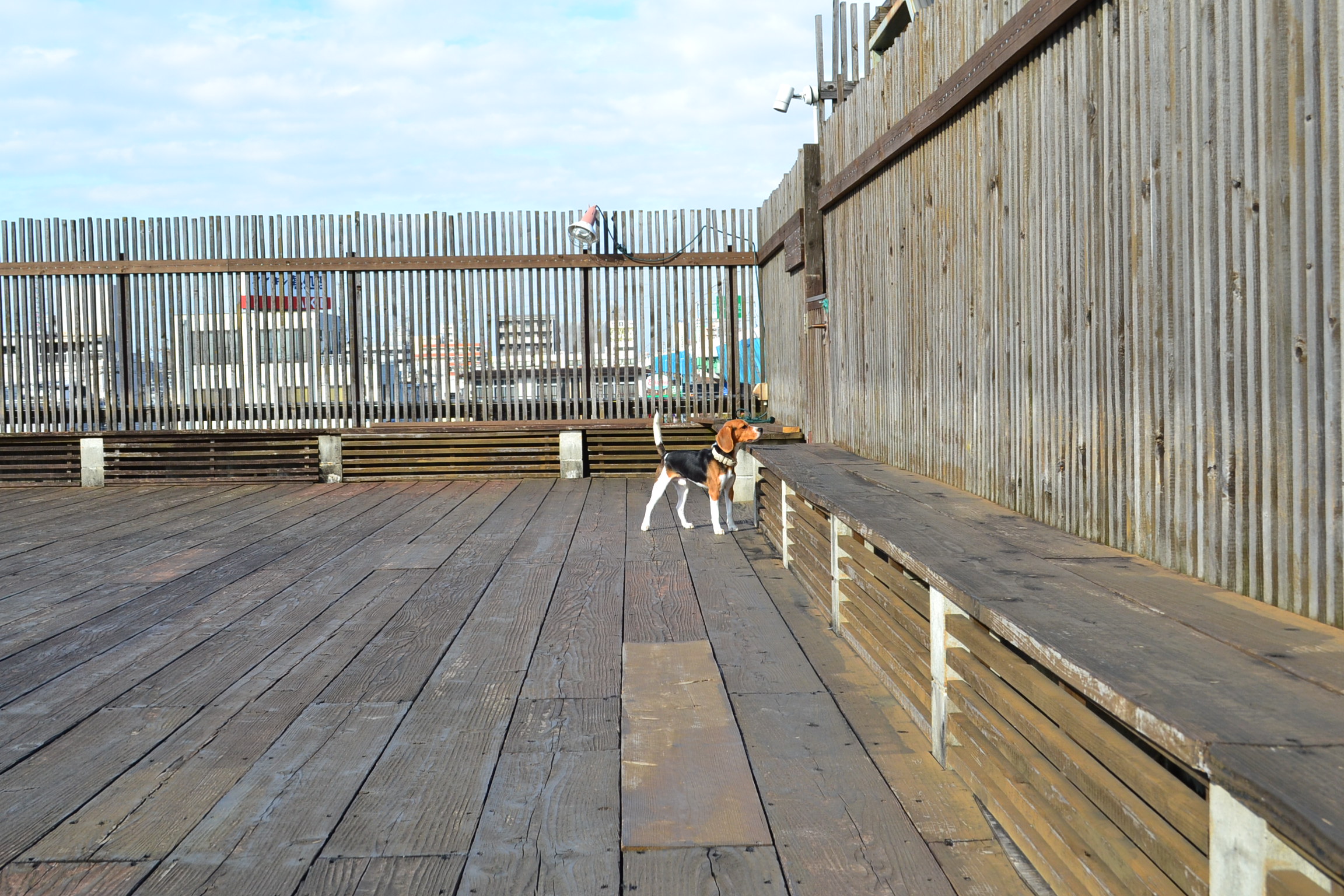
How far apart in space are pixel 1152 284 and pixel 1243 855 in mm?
1792

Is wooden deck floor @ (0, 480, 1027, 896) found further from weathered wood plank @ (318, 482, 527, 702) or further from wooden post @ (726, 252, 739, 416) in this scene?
wooden post @ (726, 252, 739, 416)

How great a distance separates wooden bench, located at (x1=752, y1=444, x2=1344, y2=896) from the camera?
1.65 metres

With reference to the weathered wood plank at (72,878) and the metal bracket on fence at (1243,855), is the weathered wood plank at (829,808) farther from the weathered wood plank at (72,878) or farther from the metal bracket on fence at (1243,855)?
the weathered wood plank at (72,878)

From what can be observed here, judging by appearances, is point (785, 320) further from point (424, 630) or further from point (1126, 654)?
point (1126, 654)

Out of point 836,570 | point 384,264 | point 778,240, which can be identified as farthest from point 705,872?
point 384,264

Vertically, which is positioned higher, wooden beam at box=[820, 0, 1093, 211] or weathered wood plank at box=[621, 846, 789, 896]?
wooden beam at box=[820, 0, 1093, 211]

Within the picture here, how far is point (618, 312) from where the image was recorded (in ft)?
43.7

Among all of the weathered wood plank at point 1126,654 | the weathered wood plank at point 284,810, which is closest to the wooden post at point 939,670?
the weathered wood plank at point 1126,654

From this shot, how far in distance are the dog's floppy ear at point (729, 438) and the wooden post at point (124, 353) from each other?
27.0 feet

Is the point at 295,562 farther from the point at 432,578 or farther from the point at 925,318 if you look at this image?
the point at 925,318

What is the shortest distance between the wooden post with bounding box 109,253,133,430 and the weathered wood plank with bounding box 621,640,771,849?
34.4 feet

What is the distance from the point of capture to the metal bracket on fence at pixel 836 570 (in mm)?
5250

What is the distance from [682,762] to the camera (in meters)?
3.58

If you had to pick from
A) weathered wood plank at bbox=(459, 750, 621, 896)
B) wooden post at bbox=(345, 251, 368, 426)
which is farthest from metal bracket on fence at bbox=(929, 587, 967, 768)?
wooden post at bbox=(345, 251, 368, 426)
